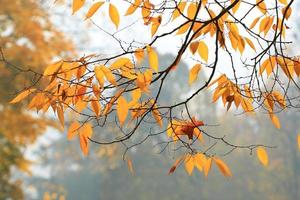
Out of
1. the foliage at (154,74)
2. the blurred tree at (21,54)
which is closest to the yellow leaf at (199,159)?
the foliage at (154,74)

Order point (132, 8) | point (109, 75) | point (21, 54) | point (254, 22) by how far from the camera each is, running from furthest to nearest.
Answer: point (21, 54) < point (254, 22) < point (132, 8) < point (109, 75)

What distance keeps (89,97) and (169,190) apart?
14.9 meters

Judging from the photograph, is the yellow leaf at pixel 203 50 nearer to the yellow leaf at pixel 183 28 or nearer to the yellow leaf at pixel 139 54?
the yellow leaf at pixel 183 28

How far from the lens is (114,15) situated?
3.78ft

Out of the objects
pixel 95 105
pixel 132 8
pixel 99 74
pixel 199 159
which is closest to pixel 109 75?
pixel 99 74

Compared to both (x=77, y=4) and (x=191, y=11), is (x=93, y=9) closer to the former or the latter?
(x=77, y=4)

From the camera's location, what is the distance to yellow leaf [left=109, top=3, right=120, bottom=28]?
115 cm

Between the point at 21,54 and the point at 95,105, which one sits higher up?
the point at 21,54

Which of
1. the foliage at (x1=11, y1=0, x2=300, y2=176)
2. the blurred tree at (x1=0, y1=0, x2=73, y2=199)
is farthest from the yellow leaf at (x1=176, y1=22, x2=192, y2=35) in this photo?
the blurred tree at (x1=0, y1=0, x2=73, y2=199)

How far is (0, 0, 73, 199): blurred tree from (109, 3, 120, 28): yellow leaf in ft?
16.0

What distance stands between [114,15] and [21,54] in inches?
200

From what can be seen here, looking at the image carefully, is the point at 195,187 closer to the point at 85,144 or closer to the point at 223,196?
the point at 223,196

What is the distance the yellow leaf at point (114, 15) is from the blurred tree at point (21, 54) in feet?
16.0

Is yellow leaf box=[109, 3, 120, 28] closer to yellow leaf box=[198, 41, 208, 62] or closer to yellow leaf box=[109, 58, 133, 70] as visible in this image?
yellow leaf box=[109, 58, 133, 70]
